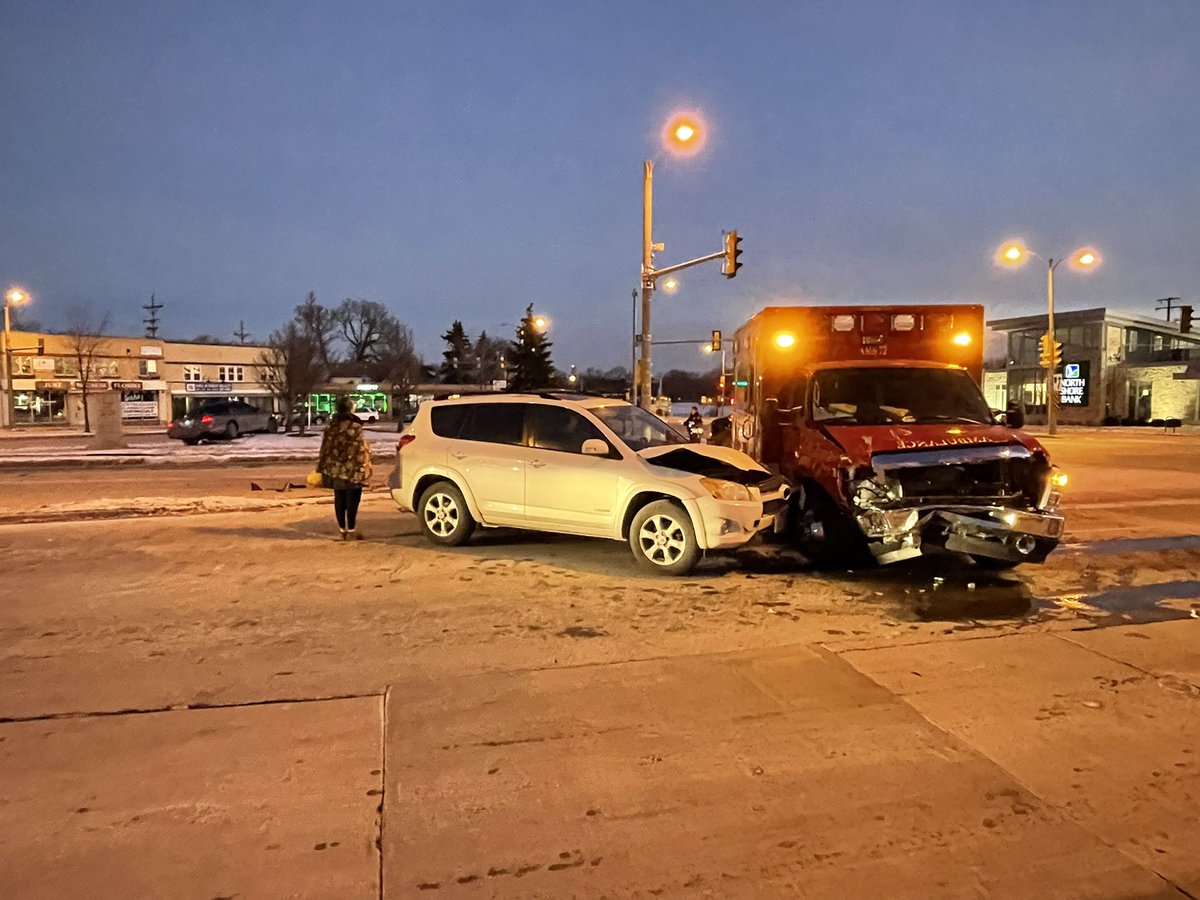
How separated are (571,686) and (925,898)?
2.54 m

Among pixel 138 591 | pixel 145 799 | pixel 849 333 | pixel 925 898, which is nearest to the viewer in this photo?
pixel 925 898

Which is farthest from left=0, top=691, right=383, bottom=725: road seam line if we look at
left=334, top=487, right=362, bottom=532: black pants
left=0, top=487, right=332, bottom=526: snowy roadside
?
left=0, top=487, right=332, bottom=526: snowy roadside

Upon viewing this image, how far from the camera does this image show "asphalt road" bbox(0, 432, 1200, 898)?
11.2ft

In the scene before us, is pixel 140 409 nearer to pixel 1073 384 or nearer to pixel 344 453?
pixel 344 453

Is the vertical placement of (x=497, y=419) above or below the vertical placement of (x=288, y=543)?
above

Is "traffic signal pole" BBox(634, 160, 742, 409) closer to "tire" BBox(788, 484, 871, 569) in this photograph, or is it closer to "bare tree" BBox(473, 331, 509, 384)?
"tire" BBox(788, 484, 871, 569)

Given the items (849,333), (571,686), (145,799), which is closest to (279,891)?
(145,799)

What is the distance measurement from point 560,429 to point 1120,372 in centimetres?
5809

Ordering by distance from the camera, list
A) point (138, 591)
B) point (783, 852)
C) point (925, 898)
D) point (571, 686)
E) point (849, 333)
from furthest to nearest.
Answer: point (849, 333) → point (138, 591) → point (571, 686) → point (783, 852) → point (925, 898)

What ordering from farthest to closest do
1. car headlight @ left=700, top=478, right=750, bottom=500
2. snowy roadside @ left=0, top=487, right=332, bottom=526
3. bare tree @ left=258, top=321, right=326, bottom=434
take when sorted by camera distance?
bare tree @ left=258, top=321, right=326, bottom=434
snowy roadside @ left=0, top=487, right=332, bottom=526
car headlight @ left=700, top=478, right=750, bottom=500

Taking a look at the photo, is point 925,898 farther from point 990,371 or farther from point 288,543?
point 990,371

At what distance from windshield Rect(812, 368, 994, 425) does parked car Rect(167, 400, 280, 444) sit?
29.9 meters

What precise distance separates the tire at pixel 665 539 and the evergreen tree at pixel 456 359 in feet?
277

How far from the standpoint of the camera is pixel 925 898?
3176 millimetres
